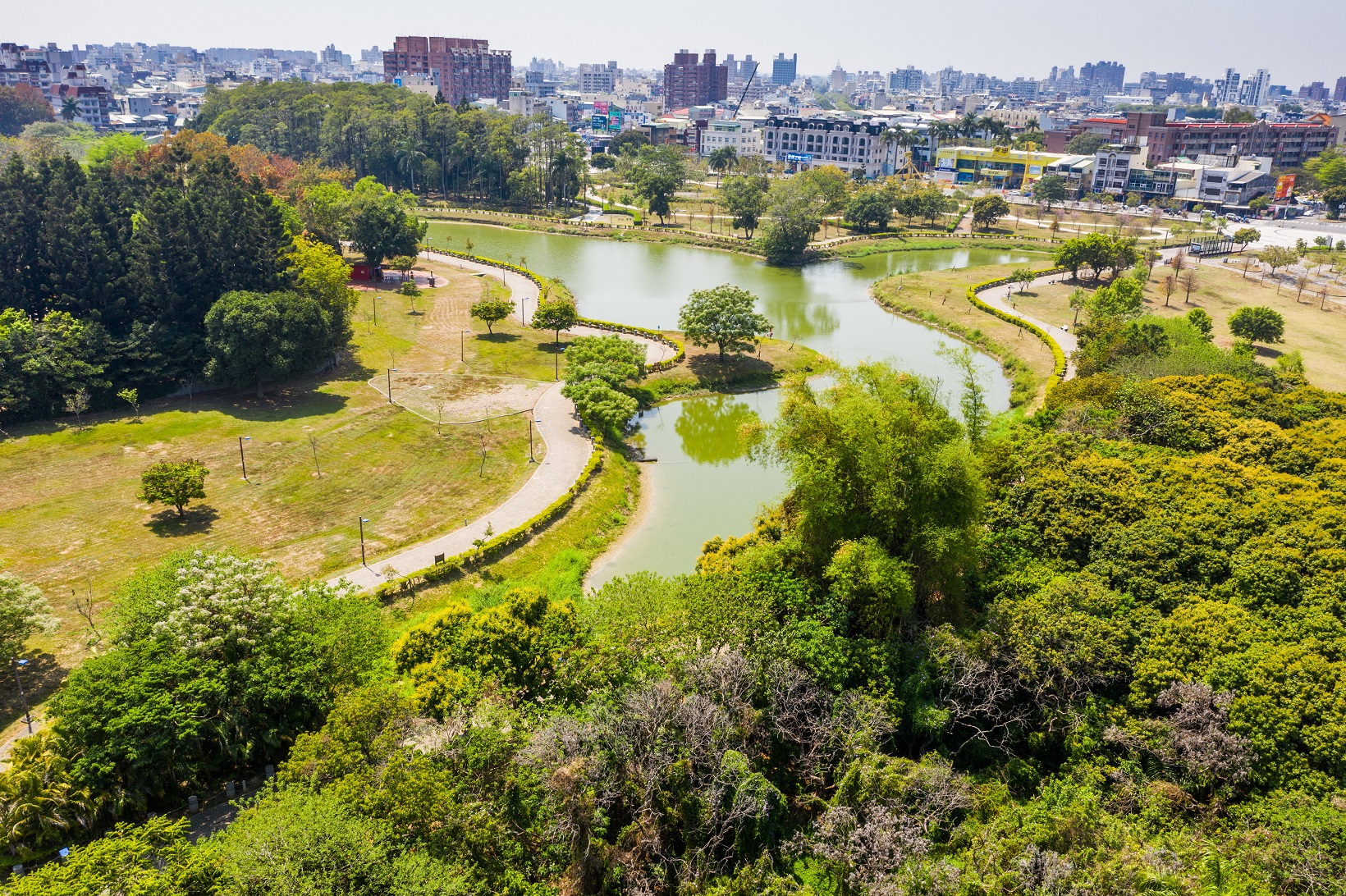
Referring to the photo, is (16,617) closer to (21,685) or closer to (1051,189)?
(21,685)

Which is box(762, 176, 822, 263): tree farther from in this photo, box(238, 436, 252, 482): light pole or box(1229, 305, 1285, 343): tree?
box(238, 436, 252, 482): light pole

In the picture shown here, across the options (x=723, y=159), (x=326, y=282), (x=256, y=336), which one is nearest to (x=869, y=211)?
(x=723, y=159)

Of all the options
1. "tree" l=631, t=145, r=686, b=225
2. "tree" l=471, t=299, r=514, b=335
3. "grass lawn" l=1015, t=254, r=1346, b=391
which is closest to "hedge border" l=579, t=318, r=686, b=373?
"tree" l=471, t=299, r=514, b=335

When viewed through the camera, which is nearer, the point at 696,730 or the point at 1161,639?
the point at 696,730

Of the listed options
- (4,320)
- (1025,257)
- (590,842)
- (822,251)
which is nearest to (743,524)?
(590,842)

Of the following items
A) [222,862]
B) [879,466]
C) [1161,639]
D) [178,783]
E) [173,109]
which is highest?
[173,109]

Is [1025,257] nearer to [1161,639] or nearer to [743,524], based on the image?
[743,524]
